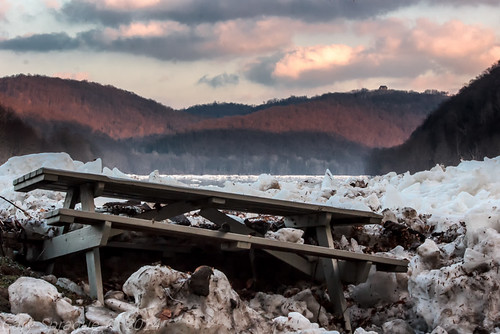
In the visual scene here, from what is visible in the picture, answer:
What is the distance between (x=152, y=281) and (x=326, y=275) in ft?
10.0

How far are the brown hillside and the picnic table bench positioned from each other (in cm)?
1328

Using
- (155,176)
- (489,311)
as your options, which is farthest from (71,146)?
(489,311)

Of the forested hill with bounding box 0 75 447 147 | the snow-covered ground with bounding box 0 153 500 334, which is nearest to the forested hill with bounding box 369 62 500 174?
the forested hill with bounding box 0 75 447 147

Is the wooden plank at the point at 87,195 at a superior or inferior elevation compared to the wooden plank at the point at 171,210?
superior

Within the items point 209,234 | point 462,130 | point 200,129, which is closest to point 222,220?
point 209,234

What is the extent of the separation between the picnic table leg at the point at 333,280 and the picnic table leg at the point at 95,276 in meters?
2.33

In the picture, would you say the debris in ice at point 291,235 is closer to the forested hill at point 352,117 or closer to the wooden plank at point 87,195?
the wooden plank at point 87,195

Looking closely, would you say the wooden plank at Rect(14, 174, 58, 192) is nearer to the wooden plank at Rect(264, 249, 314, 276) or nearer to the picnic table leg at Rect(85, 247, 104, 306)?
the picnic table leg at Rect(85, 247, 104, 306)

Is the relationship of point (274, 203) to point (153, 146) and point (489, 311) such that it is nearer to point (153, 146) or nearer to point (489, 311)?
point (489, 311)

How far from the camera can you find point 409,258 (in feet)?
26.2

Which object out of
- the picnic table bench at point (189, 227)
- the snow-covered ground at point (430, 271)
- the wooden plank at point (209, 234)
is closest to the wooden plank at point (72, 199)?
the picnic table bench at point (189, 227)

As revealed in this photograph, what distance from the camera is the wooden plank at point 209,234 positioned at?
622cm

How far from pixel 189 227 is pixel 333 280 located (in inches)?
68.9

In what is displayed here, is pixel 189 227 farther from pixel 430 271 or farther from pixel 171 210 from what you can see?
pixel 430 271
